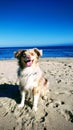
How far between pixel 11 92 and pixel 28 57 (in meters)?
2.45

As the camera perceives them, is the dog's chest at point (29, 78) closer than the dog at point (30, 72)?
No

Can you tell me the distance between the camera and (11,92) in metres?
7.36

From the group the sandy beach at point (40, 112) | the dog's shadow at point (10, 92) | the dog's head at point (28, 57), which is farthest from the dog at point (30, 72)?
the dog's shadow at point (10, 92)

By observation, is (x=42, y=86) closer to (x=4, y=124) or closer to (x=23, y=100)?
(x=23, y=100)

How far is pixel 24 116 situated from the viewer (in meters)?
5.32

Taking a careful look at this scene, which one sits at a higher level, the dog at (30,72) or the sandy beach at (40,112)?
the dog at (30,72)

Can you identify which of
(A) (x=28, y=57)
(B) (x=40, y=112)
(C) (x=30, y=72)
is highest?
(A) (x=28, y=57)

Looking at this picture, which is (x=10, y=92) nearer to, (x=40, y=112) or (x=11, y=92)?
(x=11, y=92)

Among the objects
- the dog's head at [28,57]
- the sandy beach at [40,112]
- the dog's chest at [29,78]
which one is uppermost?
the dog's head at [28,57]

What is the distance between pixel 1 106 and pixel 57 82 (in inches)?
136

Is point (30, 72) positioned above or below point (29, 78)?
above

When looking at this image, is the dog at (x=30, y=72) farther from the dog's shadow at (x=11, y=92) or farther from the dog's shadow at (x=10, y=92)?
the dog's shadow at (x=10, y=92)

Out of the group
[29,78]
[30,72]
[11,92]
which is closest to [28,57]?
[30,72]

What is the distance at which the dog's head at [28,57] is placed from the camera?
17.9 ft
